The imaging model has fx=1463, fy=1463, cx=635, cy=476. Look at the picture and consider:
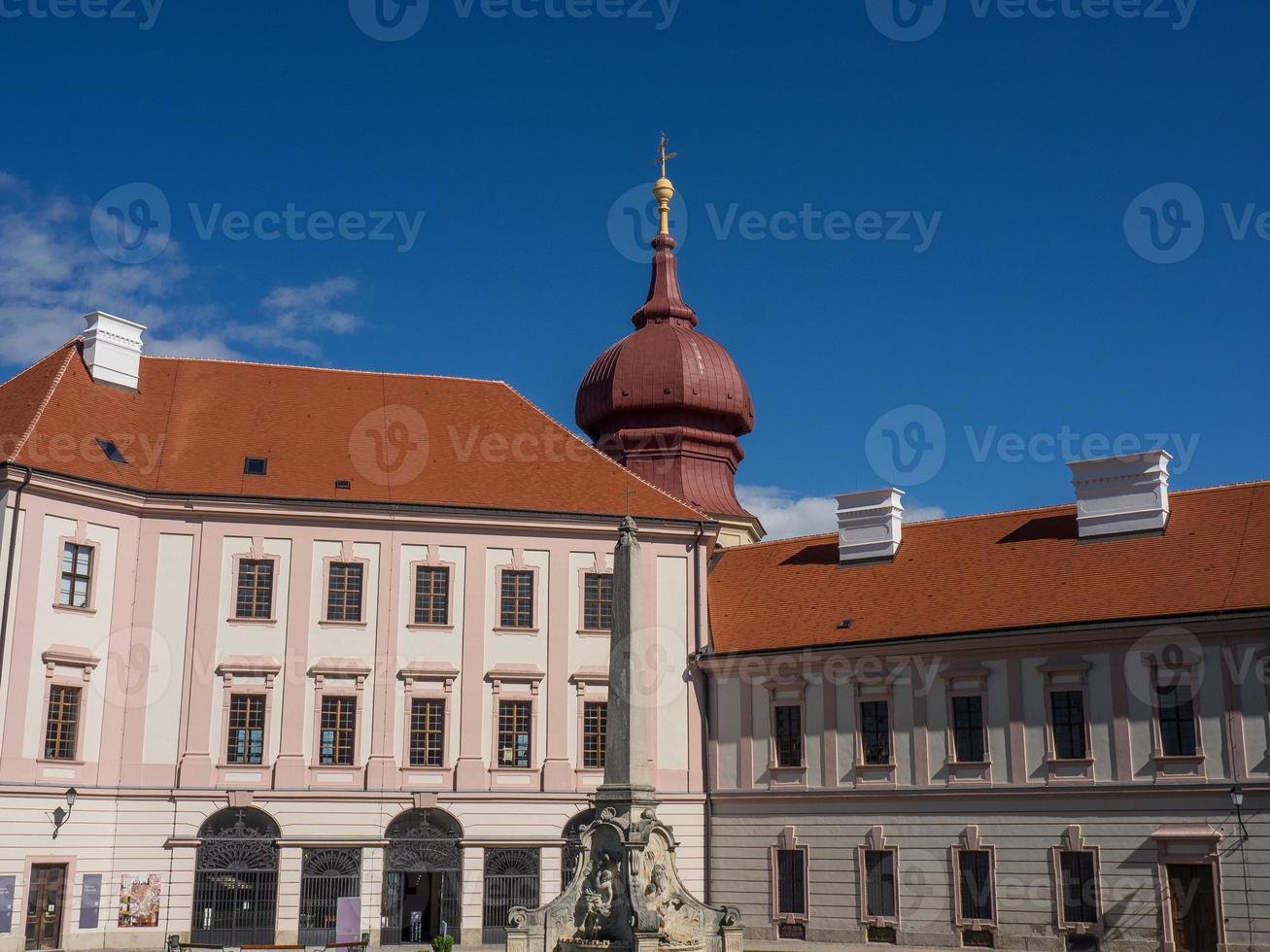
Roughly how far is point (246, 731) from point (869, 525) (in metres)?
15.7

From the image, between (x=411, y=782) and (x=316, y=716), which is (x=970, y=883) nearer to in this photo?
(x=411, y=782)

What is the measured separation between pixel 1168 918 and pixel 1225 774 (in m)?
3.01

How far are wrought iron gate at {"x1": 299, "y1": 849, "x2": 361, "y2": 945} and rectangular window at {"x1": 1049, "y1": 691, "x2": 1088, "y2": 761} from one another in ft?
50.4

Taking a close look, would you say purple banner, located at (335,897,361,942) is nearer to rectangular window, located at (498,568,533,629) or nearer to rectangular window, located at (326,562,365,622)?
rectangular window, located at (326,562,365,622)

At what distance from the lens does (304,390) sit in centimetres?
3800

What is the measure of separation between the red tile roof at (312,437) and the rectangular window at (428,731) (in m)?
4.76

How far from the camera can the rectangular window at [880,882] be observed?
32.0 metres

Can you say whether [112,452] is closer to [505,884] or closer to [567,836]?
[505,884]

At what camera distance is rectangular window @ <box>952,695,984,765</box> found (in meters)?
31.7

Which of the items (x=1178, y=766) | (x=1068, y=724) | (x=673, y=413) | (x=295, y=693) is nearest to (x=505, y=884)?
(x=295, y=693)

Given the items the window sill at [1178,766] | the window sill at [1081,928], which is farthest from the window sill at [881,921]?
the window sill at [1178,766]

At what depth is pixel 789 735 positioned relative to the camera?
34.4m

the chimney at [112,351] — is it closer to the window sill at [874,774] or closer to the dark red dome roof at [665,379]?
the dark red dome roof at [665,379]

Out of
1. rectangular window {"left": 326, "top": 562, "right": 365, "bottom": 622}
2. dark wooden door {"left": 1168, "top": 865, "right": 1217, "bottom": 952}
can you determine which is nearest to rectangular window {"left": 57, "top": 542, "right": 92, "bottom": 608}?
rectangular window {"left": 326, "top": 562, "right": 365, "bottom": 622}
